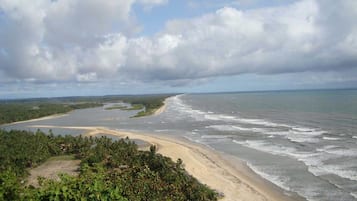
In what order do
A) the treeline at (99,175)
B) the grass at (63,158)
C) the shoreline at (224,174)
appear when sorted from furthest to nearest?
the grass at (63,158) → the shoreline at (224,174) → the treeline at (99,175)

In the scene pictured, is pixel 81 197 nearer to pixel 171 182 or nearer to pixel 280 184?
pixel 171 182

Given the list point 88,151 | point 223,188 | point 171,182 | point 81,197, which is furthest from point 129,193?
point 88,151

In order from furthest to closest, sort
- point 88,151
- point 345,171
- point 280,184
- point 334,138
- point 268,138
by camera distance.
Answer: point 268,138
point 334,138
point 88,151
point 345,171
point 280,184

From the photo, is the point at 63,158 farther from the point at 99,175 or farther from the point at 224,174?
the point at 99,175

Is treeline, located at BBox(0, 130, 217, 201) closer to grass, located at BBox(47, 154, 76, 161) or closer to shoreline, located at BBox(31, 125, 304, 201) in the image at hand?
grass, located at BBox(47, 154, 76, 161)

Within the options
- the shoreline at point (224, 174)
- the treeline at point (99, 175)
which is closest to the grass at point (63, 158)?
Answer: the treeline at point (99, 175)

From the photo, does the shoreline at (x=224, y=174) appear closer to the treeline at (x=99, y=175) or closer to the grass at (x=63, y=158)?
the treeline at (x=99, y=175)
